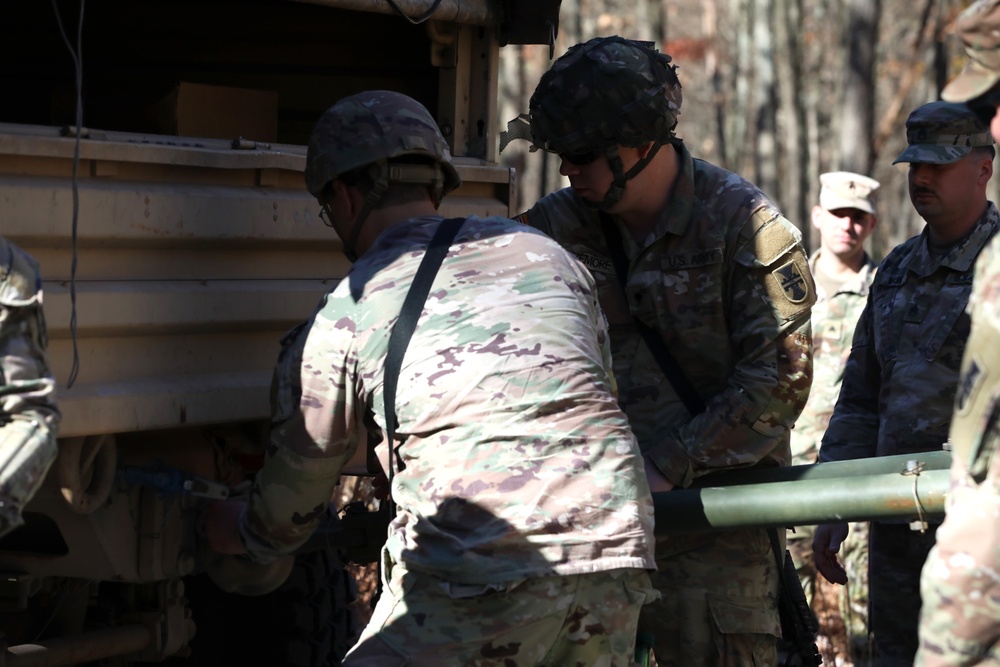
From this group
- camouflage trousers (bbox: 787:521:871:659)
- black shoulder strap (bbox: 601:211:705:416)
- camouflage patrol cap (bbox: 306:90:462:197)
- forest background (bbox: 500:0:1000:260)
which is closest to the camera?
camouflage patrol cap (bbox: 306:90:462:197)

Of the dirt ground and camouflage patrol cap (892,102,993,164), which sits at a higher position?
camouflage patrol cap (892,102,993,164)

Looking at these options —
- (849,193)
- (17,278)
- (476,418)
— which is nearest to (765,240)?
(476,418)

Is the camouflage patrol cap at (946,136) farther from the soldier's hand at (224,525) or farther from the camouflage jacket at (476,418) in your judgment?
the soldier's hand at (224,525)

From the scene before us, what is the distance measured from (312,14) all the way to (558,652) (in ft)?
7.96

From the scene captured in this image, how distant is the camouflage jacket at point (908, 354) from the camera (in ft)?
13.2

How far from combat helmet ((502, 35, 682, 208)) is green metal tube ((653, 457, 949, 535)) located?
30.3 inches

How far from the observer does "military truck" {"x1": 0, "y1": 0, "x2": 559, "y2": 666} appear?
305cm

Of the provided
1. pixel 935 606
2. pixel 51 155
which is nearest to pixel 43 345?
pixel 51 155

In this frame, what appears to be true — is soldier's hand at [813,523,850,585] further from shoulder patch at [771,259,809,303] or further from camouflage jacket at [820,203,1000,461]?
shoulder patch at [771,259,809,303]

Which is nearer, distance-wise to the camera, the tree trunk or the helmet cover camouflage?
the helmet cover camouflage

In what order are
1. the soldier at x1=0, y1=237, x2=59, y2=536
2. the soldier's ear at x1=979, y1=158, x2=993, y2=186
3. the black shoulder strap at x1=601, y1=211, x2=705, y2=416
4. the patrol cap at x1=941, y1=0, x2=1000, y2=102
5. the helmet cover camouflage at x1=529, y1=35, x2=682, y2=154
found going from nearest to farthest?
Result: the patrol cap at x1=941, y1=0, x2=1000, y2=102
the soldier at x1=0, y1=237, x2=59, y2=536
the helmet cover camouflage at x1=529, y1=35, x2=682, y2=154
the black shoulder strap at x1=601, y1=211, x2=705, y2=416
the soldier's ear at x1=979, y1=158, x2=993, y2=186

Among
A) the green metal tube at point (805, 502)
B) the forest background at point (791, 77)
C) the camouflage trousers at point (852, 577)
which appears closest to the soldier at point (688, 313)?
the green metal tube at point (805, 502)

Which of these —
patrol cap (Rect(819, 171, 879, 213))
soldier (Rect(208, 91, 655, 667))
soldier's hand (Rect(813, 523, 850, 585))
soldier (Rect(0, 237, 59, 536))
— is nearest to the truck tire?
soldier (Rect(208, 91, 655, 667))

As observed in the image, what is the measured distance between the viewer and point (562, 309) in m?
2.78
